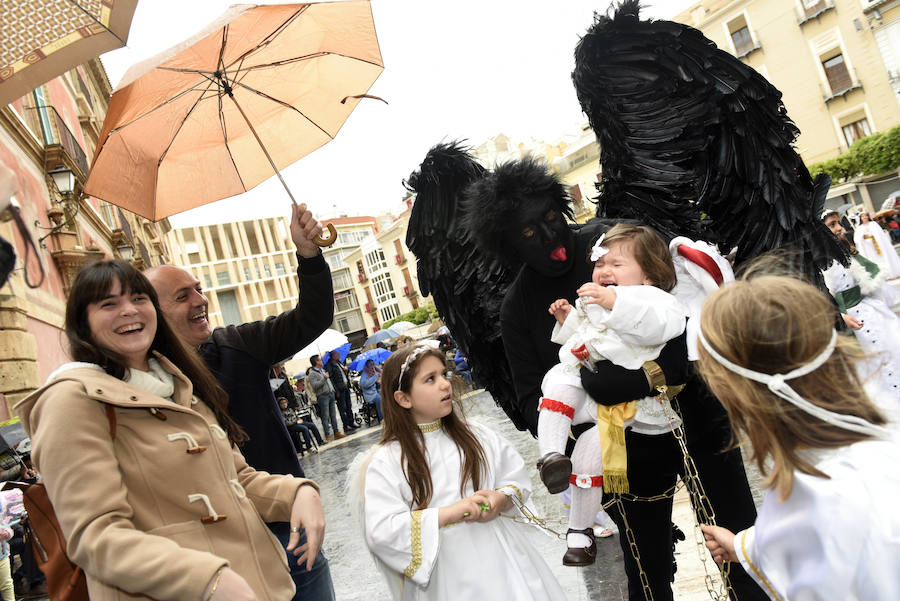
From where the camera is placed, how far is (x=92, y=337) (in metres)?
1.76

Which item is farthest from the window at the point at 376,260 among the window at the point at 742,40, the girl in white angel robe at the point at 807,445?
the girl in white angel robe at the point at 807,445

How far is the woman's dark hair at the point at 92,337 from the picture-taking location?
68.4 inches

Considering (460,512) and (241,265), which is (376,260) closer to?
(241,265)

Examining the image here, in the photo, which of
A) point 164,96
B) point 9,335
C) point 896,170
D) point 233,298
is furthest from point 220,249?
point 164,96

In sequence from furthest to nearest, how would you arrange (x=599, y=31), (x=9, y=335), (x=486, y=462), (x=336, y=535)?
(x=9, y=335)
(x=336, y=535)
(x=599, y=31)
(x=486, y=462)

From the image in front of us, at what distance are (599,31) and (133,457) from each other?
242 centimetres

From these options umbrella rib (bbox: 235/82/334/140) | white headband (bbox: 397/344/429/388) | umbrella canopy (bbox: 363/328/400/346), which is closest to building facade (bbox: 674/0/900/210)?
umbrella canopy (bbox: 363/328/400/346)

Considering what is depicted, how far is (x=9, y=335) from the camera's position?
8.20 m

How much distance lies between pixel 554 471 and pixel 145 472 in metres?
1.24

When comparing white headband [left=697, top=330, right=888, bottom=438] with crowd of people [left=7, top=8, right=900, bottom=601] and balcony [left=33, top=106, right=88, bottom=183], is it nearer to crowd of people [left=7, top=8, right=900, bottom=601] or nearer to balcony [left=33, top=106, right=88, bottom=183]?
crowd of people [left=7, top=8, right=900, bottom=601]

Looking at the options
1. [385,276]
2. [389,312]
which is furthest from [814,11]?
[389,312]

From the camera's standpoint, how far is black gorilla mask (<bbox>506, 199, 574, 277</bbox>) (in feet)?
8.54

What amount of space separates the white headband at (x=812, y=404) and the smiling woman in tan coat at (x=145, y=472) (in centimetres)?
118

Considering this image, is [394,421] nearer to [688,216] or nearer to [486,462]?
[486,462]
